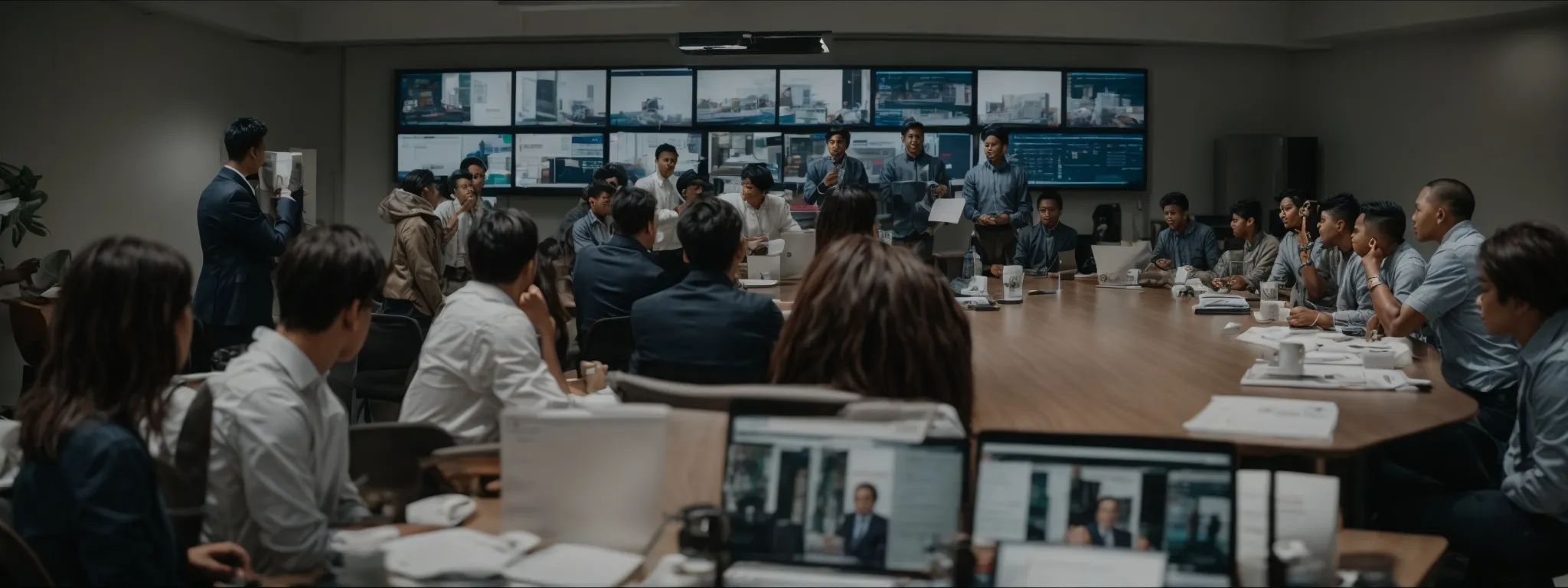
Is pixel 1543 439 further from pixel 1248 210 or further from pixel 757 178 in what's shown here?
pixel 1248 210

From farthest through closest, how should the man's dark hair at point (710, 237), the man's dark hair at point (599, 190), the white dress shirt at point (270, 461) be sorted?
the man's dark hair at point (599, 190) → the man's dark hair at point (710, 237) → the white dress shirt at point (270, 461)

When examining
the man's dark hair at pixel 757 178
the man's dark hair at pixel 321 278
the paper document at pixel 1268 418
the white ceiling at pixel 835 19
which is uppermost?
the white ceiling at pixel 835 19

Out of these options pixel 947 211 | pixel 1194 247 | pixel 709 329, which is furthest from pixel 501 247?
pixel 1194 247

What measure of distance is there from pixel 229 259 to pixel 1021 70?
22.4 feet

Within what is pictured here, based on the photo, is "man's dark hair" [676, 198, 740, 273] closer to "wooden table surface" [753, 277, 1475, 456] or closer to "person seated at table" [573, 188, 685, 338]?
"wooden table surface" [753, 277, 1475, 456]

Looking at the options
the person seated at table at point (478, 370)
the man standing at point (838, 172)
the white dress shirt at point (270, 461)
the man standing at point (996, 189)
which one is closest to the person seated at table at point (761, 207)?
the man standing at point (838, 172)

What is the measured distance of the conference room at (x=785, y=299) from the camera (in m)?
1.89

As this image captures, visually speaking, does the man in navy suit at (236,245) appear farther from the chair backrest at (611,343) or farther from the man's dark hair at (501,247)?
the man's dark hair at (501,247)

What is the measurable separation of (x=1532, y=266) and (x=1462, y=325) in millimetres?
1205

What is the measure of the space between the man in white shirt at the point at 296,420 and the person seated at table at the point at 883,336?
2.87 ft

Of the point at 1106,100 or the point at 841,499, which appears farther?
the point at 1106,100

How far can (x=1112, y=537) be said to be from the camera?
6.06 feet

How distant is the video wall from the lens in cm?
1034

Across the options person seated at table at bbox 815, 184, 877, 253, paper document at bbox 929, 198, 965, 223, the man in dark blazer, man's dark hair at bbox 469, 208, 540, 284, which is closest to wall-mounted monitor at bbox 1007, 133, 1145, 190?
paper document at bbox 929, 198, 965, 223
